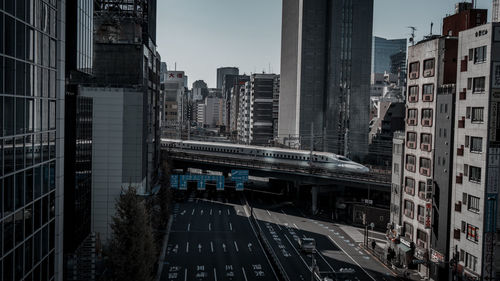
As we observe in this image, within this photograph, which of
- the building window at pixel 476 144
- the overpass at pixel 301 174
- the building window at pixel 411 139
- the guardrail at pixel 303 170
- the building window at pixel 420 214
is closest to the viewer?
the building window at pixel 476 144

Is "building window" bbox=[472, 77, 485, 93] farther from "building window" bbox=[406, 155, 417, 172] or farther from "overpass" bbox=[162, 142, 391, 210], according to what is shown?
"overpass" bbox=[162, 142, 391, 210]

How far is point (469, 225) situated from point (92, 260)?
2448 centimetres

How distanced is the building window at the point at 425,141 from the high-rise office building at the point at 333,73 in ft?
206

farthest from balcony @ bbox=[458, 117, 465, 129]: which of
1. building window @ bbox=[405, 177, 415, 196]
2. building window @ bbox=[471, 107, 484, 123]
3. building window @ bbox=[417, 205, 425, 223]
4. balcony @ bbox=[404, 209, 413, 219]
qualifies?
balcony @ bbox=[404, 209, 413, 219]

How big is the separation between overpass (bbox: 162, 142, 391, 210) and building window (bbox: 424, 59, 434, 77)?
790 inches

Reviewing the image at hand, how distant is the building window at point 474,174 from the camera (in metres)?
31.0

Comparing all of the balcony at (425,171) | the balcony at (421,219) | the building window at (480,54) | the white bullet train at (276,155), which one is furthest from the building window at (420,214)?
the white bullet train at (276,155)

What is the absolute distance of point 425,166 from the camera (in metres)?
39.2

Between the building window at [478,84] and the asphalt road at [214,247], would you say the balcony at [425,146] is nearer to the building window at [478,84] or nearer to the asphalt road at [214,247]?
the building window at [478,84]

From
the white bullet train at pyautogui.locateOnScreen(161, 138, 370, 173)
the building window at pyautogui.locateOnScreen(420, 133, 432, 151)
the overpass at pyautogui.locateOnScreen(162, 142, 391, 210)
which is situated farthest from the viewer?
the white bullet train at pyautogui.locateOnScreen(161, 138, 370, 173)

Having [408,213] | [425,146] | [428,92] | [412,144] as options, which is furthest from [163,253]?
[428,92]

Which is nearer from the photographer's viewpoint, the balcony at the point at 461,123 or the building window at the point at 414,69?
the balcony at the point at 461,123

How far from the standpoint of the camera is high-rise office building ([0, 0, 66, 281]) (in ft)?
53.9

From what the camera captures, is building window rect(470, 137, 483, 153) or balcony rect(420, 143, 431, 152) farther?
balcony rect(420, 143, 431, 152)
